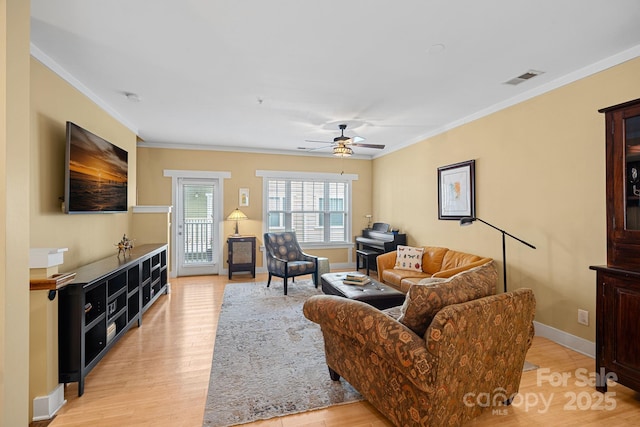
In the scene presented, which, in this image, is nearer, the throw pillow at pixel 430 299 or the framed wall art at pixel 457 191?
the throw pillow at pixel 430 299

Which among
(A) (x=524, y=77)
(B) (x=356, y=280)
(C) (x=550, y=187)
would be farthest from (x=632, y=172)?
(B) (x=356, y=280)

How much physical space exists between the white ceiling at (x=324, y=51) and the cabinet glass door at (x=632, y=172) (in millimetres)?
751

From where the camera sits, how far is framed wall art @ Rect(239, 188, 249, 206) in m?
6.37

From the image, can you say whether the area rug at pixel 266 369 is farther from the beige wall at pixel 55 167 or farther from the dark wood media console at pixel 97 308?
the beige wall at pixel 55 167

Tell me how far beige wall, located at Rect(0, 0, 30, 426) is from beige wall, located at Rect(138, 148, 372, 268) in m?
4.82

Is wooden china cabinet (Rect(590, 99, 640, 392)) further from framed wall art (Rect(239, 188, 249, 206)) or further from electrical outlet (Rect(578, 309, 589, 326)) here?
framed wall art (Rect(239, 188, 249, 206))

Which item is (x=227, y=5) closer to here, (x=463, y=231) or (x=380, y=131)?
(x=380, y=131)

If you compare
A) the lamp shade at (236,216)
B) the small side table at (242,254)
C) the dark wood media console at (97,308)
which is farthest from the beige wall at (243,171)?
the dark wood media console at (97,308)

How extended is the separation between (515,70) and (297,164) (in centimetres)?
452

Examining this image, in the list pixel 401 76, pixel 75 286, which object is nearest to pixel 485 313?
pixel 401 76

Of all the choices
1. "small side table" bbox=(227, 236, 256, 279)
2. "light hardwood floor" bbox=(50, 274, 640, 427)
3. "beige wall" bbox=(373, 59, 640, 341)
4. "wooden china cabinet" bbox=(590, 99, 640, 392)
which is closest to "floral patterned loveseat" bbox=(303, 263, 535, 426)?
"light hardwood floor" bbox=(50, 274, 640, 427)

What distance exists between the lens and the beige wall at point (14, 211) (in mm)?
1306

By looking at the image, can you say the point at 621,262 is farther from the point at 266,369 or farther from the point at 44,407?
the point at 44,407

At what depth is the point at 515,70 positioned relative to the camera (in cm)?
289
